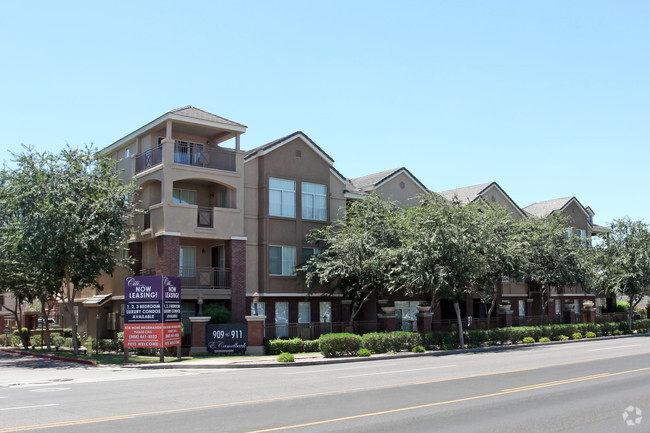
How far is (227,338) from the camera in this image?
28.6 meters

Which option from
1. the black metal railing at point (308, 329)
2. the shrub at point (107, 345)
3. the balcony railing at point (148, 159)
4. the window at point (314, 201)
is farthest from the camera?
the window at point (314, 201)

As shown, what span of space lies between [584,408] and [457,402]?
2.36m

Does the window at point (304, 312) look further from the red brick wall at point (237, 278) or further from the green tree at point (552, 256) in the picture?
the green tree at point (552, 256)

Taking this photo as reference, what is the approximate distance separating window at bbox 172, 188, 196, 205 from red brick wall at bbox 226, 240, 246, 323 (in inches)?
145

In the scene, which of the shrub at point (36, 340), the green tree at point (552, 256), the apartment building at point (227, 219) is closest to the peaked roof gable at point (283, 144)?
the apartment building at point (227, 219)

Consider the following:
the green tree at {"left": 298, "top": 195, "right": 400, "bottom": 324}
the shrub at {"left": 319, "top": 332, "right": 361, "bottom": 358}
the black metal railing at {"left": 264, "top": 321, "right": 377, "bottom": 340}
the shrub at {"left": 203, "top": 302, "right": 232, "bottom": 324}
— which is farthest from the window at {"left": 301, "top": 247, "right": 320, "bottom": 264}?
the shrub at {"left": 319, "top": 332, "right": 361, "bottom": 358}

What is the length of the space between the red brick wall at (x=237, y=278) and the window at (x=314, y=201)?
4.93 m

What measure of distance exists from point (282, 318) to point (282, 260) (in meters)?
3.21

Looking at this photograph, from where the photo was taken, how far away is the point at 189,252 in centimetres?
3416

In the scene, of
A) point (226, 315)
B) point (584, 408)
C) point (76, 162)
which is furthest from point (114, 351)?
point (584, 408)

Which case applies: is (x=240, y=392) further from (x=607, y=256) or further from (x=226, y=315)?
(x=607, y=256)

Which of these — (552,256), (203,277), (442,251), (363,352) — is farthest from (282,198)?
(552,256)

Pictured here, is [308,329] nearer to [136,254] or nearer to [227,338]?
[227,338]

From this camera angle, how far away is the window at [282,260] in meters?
34.4
